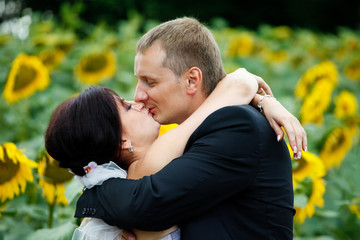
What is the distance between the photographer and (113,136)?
6.16 feet

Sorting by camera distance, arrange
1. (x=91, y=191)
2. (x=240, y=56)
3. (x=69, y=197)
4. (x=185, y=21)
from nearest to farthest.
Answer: (x=91, y=191) < (x=185, y=21) < (x=69, y=197) < (x=240, y=56)

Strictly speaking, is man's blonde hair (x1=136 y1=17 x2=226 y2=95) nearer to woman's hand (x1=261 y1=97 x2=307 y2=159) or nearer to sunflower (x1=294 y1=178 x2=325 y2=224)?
woman's hand (x1=261 y1=97 x2=307 y2=159)

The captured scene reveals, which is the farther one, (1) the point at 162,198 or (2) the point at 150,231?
(2) the point at 150,231

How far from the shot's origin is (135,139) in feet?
6.40

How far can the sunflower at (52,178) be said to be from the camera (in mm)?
2450

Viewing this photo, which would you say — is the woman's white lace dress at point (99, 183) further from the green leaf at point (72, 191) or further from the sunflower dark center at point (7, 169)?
the sunflower dark center at point (7, 169)

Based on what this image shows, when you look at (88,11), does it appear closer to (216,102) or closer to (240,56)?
(240,56)

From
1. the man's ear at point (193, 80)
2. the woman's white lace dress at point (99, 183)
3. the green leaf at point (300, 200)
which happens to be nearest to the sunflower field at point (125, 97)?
the green leaf at point (300, 200)

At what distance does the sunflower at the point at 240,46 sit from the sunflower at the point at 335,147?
7.25 feet

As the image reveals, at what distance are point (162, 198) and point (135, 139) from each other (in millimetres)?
388

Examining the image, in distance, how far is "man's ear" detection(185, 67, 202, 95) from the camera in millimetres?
1935

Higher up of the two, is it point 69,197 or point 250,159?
point 250,159

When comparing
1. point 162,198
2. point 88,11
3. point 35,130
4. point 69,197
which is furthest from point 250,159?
point 88,11

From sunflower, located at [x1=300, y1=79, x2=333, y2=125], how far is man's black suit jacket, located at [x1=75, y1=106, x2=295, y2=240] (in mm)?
1934
